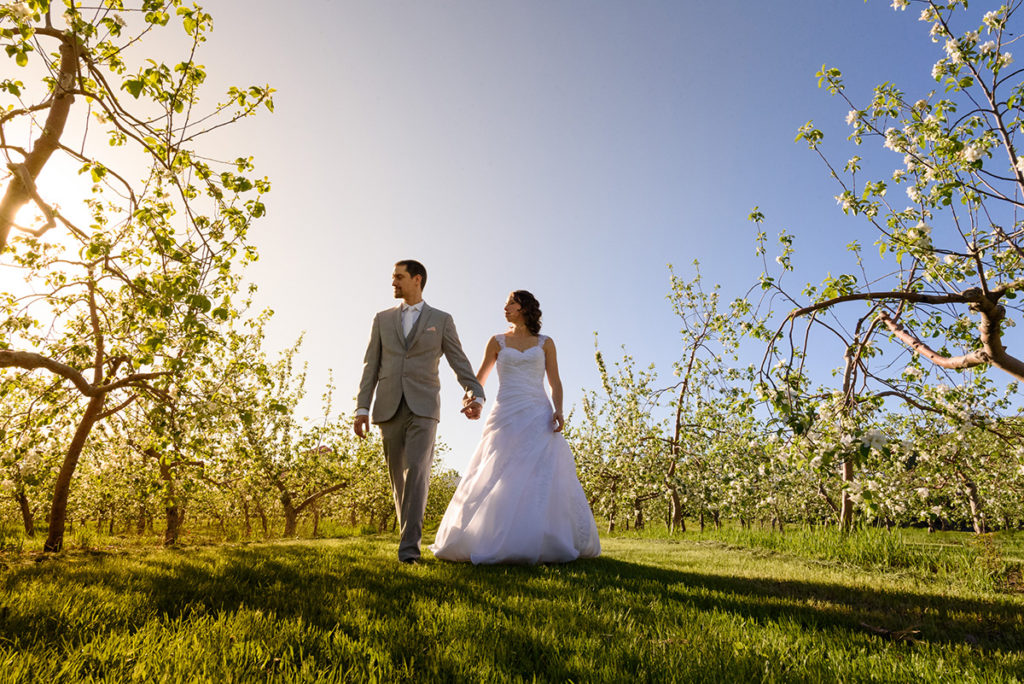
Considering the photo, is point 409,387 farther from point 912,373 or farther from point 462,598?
point 912,373

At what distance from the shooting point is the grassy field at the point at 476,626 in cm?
243

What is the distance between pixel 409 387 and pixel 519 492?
178 cm

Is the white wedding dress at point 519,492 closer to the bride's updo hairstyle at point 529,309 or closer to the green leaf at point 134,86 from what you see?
the bride's updo hairstyle at point 529,309

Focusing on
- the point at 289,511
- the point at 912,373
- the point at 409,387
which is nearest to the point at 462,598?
the point at 409,387

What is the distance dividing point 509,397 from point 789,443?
12.1 ft

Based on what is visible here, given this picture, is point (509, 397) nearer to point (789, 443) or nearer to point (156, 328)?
point (789, 443)

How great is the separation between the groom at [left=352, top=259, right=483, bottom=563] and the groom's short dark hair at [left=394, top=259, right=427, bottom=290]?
0.01 m

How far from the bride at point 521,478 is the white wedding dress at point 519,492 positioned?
0.04 ft

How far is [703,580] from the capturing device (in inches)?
215

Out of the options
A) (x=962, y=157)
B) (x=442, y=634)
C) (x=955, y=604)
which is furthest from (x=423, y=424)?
(x=962, y=157)

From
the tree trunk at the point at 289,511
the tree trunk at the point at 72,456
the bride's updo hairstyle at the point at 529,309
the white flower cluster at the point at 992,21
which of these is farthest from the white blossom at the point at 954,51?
the tree trunk at the point at 289,511

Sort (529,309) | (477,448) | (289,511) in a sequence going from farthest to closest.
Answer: (289,511)
(529,309)
(477,448)

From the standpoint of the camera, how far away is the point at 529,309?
755 centimetres

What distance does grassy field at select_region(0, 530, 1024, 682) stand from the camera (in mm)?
2428
